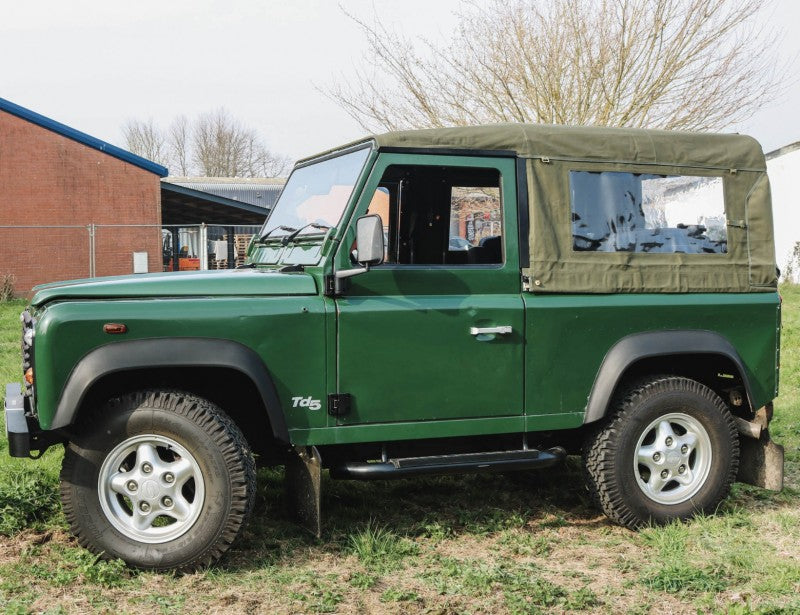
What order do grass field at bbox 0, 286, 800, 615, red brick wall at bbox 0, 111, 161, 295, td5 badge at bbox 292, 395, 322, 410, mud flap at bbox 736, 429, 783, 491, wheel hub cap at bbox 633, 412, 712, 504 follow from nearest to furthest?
grass field at bbox 0, 286, 800, 615 < td5 badge at bbox 292, 395, 322, 410 < wheel hub cap at bbox 633, 412, 712, 504 < mud flap at bbox 736, 429, 783, 491 < red brick wall at bbox 0, 111, 161, 295

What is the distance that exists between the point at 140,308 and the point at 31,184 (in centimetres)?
2119

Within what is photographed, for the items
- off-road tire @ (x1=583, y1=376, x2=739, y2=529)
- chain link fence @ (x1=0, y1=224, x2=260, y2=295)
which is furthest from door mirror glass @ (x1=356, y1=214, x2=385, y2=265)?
chain link fence @ (x1=0, y1=224, x2=260, y2=295)

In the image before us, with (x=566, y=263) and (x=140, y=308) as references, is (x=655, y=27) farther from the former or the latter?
(x=140, y=308)

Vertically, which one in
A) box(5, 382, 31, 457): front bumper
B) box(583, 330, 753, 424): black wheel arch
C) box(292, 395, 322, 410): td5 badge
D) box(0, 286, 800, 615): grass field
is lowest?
box(0, 286, 800, 615): grass field

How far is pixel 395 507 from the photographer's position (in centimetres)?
559

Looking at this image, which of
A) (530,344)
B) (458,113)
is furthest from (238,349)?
(458,113)

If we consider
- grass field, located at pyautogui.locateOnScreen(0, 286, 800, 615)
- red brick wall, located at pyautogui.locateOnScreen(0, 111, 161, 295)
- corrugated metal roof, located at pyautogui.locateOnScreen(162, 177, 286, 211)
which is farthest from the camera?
corrugated metal roof, located at pyautogui.locateOnScreen(162, 177, 286, 211)

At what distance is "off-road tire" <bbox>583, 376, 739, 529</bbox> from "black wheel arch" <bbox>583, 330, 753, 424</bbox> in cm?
16

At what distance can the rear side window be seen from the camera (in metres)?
5.05

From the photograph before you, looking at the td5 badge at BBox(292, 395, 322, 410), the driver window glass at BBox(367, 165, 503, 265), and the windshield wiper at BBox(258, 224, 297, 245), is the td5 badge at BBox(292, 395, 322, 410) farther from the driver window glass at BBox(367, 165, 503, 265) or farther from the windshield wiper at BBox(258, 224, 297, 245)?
the windshield wiper at BBox(258, 224, 297, 245)

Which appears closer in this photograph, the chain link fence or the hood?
the hood

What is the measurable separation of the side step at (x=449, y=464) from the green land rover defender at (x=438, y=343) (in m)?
0.01

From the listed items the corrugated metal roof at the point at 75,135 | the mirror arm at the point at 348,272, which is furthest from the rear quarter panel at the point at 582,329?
the corrugated metal roof at the point at 75,135

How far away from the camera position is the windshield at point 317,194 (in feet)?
15.7
